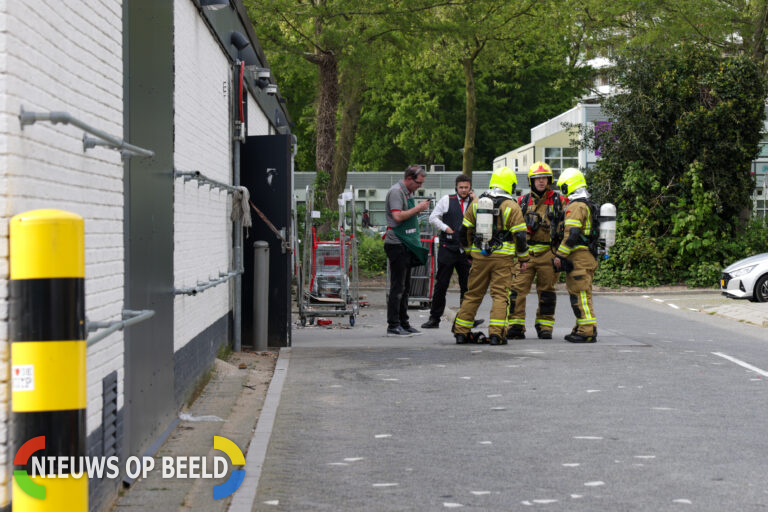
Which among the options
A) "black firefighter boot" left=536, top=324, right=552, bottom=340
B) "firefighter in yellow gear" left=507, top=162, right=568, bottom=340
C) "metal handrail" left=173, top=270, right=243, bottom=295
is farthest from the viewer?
"black firefighter boot" left=536, top=324, right=552, bottom=340

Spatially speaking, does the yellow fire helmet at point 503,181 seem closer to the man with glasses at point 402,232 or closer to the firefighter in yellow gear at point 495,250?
the firefighter in yellow gear at point 495,250

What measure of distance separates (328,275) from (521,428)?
904cm

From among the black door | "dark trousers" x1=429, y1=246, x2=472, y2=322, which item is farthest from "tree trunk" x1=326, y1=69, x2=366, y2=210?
the black door

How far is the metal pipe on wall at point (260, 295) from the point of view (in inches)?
457

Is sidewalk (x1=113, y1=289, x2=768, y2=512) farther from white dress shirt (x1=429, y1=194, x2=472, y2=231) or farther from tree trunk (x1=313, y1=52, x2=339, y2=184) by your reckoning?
tree trunk (x1=313, y1=52, x2=339, y2=184)

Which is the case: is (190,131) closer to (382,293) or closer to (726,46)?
(382,293)

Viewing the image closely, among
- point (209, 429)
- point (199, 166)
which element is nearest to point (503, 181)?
point (199, 166)

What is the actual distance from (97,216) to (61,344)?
208 cm

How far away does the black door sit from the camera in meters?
11.9

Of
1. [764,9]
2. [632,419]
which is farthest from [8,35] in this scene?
[764,9]

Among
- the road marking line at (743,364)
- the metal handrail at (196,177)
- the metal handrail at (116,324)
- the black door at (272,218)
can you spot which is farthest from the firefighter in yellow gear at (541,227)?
the metal handrail at (116,324)

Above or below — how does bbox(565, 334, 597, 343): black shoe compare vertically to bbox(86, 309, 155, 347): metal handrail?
below

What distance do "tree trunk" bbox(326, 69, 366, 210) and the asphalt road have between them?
16168mm

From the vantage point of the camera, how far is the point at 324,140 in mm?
26422
